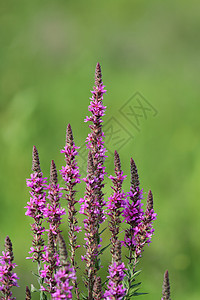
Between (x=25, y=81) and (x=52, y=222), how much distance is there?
1.77 metres

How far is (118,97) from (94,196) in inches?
63.3

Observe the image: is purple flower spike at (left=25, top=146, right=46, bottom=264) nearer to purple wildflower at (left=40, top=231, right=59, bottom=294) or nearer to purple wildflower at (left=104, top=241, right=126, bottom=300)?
purple wildflower at (left=40, top=231, right=59, bottom=294)

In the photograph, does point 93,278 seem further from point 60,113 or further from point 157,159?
point 60,113

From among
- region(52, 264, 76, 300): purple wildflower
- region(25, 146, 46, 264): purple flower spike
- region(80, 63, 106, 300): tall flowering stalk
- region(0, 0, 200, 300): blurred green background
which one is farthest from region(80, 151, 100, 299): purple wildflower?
region(0, 0, 200, 300): blurred green background

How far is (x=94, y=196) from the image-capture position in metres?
1.02

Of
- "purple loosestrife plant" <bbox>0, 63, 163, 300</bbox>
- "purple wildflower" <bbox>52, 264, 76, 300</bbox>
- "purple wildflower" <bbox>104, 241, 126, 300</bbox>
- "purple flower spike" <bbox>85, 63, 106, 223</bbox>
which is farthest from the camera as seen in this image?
"purple flower spike" <bbox>85, 63, 106, 223</bbox>

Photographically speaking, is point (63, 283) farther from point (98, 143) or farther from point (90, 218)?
point (98, 143)

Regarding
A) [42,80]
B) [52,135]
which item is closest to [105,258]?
[52,135]

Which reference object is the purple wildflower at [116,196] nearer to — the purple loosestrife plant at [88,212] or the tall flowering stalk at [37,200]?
the purple loosestrife plant at [88,212]

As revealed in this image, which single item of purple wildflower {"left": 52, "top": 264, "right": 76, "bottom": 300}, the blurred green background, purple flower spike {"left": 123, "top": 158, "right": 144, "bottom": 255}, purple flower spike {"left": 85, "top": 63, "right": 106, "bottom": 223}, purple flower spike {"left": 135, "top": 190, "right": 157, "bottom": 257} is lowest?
purple wildflower {"left": 52, "top": 264, "right": 76, "bottom": 300}

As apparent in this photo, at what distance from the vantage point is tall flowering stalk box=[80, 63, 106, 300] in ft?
3.30

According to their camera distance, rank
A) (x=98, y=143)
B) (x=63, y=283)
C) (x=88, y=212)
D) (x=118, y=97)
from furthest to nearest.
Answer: (x=118, y=97) < (x=98, y=143) < (x=88, y=212) < (x=63, y=283)

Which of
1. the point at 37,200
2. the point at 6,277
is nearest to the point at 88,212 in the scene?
the point at 37,200

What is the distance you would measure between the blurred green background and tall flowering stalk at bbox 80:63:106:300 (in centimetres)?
100
